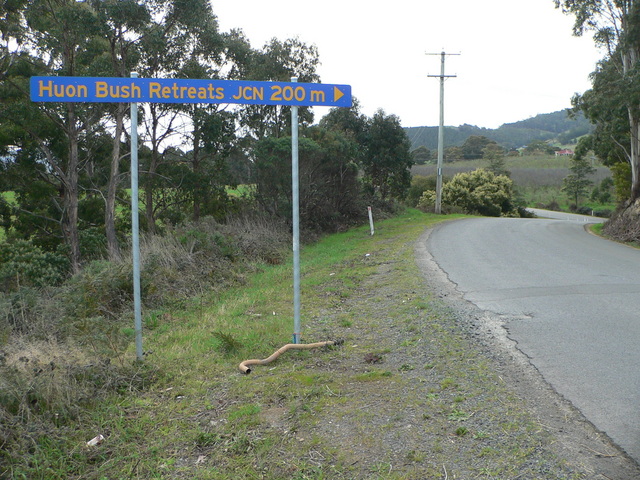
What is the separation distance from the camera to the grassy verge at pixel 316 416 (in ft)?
12.6

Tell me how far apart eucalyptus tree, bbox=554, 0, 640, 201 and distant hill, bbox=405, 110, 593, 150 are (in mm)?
84784

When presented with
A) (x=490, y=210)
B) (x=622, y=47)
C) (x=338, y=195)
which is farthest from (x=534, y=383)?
(x=490, y=210)

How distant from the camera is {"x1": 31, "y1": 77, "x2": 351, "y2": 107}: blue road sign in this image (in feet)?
18.3

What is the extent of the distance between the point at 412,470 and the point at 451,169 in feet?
230

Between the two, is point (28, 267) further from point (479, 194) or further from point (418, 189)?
point (418, 189)

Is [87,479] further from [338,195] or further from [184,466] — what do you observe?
[338,195]

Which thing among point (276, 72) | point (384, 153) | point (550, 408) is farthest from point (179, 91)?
point (384, 153)

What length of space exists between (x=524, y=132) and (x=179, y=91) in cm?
16061

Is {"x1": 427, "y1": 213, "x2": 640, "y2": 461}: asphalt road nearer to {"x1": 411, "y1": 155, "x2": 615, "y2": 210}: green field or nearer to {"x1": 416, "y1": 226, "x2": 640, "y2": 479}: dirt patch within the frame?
{"x1": 416, "y1": 226, "x2": 640, "y2": 479}: dirt patch

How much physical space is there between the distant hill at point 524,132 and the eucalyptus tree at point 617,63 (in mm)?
84784

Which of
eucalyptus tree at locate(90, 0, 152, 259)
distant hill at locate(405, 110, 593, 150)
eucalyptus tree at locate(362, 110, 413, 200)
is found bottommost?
eucalyptus tree at locate(362, 110, 413, 200)

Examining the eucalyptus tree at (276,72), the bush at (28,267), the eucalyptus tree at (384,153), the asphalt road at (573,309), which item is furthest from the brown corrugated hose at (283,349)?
the eucalyptus tree at (384,153)

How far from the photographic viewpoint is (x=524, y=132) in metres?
154

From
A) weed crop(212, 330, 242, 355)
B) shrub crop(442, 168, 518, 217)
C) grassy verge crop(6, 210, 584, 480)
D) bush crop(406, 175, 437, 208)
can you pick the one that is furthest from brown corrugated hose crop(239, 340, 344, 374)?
bush crop(406, 175, 437, 208)
